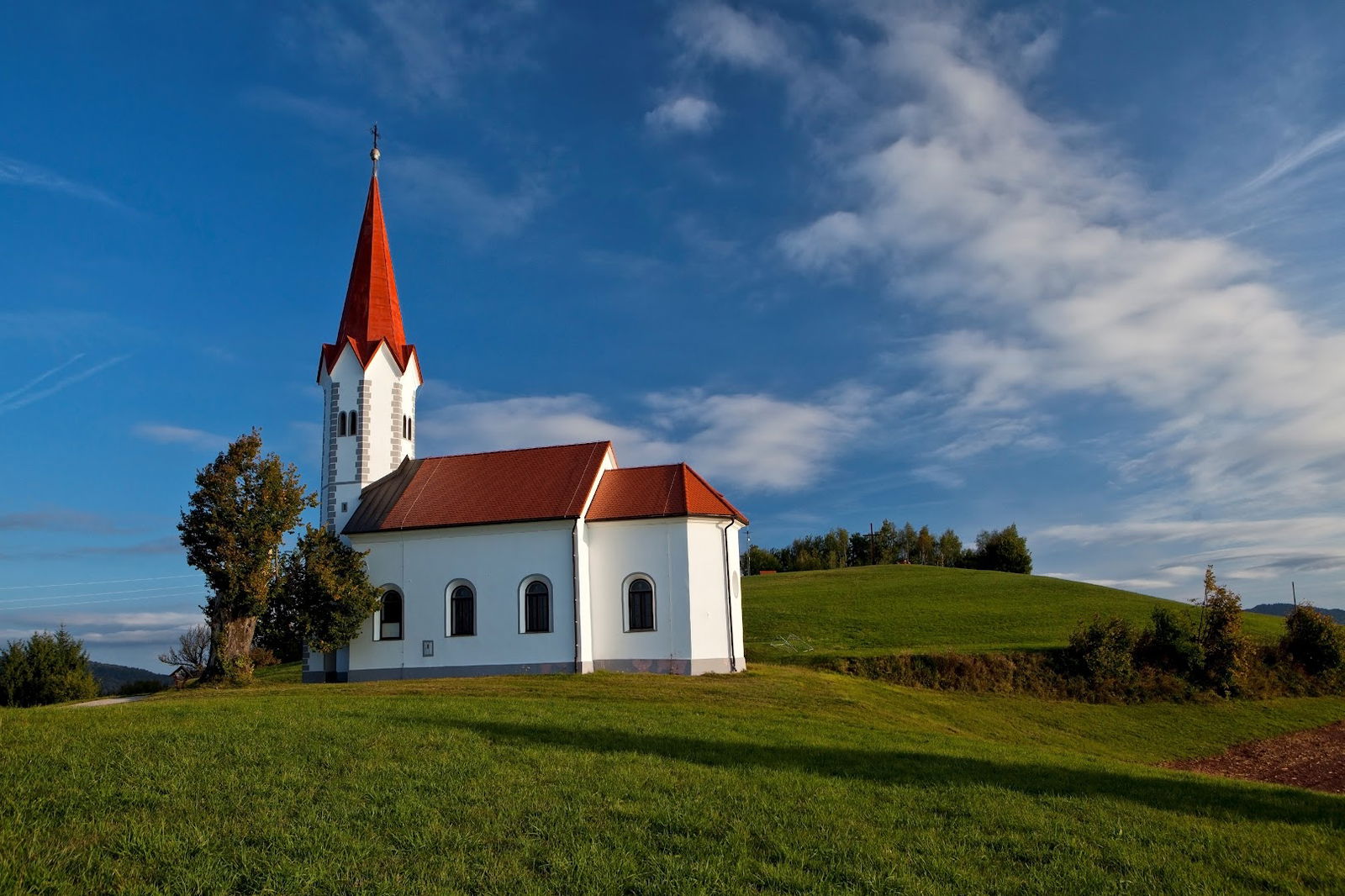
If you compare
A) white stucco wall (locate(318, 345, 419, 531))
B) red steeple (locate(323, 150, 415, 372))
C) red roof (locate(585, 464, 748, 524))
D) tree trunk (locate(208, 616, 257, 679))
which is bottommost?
tree trunk (locate(208, 616, 257, 679))

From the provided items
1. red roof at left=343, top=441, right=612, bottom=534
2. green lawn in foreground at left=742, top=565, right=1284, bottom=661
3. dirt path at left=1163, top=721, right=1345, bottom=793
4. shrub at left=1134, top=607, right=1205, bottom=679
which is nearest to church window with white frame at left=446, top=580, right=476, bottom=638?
red roof at left=343, top=441, right=612, bottom=534

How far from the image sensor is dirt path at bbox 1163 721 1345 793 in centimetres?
2255

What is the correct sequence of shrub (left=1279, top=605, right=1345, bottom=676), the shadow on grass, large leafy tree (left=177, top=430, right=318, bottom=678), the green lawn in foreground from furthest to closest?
the green lawn in foreground < shrub (left=1279, top=605, right=1345, bottom=676) < large leafy tree (left=177, top=430, right=318, bottom=678) < the shadow on grass

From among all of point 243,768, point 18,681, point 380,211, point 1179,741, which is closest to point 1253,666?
point 1179,741

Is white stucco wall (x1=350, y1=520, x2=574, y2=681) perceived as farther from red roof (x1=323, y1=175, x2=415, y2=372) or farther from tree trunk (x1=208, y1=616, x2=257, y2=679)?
red roof (x1=323, y1=175, x2=415, y2=372)

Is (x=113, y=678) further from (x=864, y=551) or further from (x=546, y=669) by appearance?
(x=864, y=551)

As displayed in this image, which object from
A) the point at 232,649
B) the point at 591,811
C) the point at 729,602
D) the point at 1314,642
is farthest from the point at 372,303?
the point at 1314,642

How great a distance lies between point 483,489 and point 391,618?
232 inches

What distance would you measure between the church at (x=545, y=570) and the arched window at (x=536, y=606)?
4 centimetres

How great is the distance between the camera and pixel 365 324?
3569 centimetres

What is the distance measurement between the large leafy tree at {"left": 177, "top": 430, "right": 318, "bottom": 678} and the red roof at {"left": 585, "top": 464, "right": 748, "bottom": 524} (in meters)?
11.2

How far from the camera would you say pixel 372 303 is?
1421 inches

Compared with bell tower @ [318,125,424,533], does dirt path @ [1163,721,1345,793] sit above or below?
below

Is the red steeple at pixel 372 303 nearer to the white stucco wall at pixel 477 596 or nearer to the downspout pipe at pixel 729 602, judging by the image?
the white stucco wall at pixel 477 596
